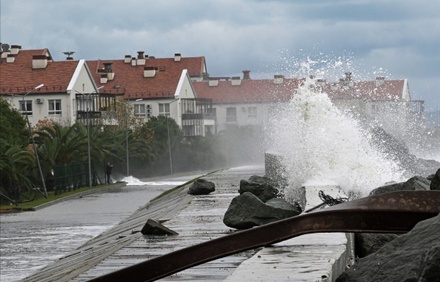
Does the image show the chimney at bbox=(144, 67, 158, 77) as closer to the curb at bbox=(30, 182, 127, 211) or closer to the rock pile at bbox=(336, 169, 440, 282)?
the curb at bbox=(30, 182, 127, 211)

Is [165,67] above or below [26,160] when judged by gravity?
above

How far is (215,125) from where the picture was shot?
147250mm

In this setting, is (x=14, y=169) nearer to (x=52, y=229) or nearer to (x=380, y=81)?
(x=52, y=229)

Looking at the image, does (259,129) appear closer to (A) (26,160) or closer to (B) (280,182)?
(A) (26,160)

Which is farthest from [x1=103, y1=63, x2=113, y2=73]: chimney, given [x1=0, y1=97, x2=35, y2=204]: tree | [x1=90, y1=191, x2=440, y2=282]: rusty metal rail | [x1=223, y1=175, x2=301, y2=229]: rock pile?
[x1=90, y1=191, x2=440, y2=282]: rusty metal rail

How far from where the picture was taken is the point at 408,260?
18.2ft

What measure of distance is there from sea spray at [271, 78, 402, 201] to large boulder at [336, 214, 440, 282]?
16.6m

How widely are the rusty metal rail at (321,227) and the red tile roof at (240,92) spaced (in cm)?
14780

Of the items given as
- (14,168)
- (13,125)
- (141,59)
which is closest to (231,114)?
(141,59)

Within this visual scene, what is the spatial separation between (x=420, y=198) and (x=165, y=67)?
443 feet

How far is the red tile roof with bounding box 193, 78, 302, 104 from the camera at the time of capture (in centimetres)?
15588

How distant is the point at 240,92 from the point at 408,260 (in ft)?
499

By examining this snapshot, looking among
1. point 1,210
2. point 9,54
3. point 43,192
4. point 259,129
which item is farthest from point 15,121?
point 259,129

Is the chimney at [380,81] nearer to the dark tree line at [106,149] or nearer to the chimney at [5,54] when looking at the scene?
the dark tree line at [106,149]
